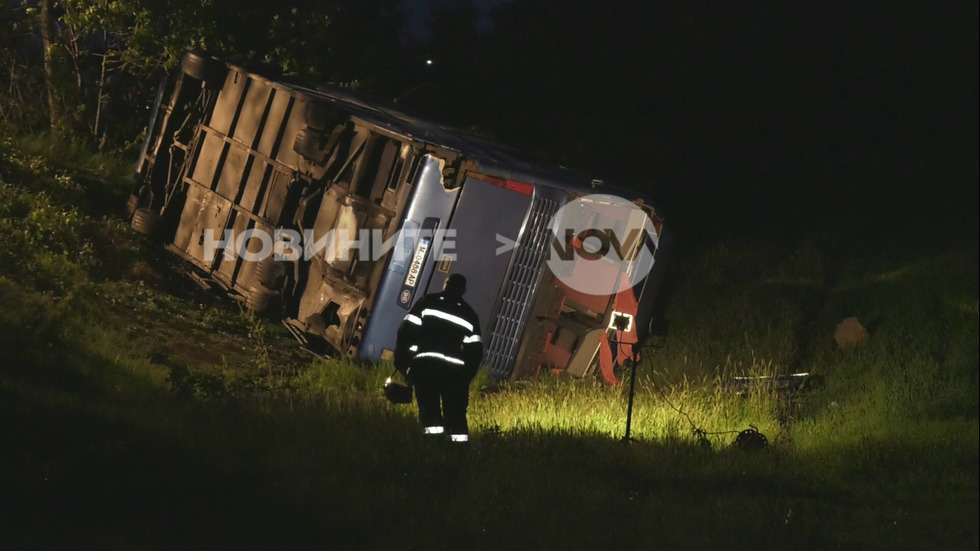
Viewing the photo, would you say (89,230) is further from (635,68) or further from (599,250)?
(635,68)

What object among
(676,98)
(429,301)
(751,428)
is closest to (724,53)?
(676,98)

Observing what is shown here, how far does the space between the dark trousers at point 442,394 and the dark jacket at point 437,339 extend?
48 mm

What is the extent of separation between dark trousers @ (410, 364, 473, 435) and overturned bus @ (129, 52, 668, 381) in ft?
5.80

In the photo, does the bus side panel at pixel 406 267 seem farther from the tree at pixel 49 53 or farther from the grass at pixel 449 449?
the tree at pixel 49 53

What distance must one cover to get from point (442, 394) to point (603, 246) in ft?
12.8

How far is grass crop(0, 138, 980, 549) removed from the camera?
643 centimetres

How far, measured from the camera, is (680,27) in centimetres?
2473

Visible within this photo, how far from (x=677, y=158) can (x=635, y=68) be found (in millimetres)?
3868

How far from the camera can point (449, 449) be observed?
765 cm

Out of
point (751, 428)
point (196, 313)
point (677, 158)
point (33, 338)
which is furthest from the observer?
point (677, 158)

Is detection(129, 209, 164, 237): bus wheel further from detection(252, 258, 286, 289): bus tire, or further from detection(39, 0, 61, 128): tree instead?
detection(39, 0, 61, 128): tree

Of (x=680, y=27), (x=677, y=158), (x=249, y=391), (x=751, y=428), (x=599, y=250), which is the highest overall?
(x=680, y=27)

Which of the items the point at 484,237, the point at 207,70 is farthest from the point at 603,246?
the point at 207,70

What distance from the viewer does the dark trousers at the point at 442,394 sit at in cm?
768
